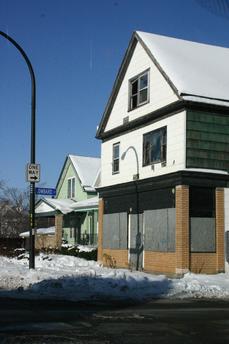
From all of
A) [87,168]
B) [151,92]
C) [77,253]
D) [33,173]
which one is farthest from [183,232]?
[87,168]

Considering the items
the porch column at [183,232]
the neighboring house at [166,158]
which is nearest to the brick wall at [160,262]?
the neighboring house at [166,158]

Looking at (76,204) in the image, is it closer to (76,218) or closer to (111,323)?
(76,218)

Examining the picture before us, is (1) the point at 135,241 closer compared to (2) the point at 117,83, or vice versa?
(1) the point at 135,241

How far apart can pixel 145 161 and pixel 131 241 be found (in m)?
3.57

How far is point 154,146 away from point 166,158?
1.35m

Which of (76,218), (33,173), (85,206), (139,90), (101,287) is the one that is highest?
(139,90)

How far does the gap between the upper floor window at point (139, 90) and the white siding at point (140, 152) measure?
1.27 metres

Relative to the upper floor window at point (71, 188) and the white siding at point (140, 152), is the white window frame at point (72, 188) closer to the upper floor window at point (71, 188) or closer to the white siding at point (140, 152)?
the upper floor window at point (71, 188)

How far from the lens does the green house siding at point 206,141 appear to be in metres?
21.0

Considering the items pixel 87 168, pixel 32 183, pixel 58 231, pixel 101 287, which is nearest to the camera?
pixel 101 287

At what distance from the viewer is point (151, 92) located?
23734mm

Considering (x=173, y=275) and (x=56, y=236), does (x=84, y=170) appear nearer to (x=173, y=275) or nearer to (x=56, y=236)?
(x=56, y=236)

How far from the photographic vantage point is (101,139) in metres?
28.2

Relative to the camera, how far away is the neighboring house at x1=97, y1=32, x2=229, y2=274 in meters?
20.9
